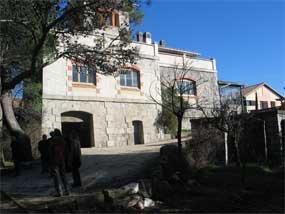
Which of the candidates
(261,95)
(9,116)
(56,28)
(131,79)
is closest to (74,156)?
(56,28)

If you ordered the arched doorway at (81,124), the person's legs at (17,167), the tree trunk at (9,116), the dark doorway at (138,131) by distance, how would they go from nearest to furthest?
1. the person's legs at (17,167)
2. the tree trunk at (9,116)
3. the arched doorway at (81,124)
4. the dark doorway at (138,131)

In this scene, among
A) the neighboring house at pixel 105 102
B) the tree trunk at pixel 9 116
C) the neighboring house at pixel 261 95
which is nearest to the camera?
the tree trunk at pixel 9 116

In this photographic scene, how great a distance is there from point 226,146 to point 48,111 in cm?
1186

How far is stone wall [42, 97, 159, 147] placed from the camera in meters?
22.7

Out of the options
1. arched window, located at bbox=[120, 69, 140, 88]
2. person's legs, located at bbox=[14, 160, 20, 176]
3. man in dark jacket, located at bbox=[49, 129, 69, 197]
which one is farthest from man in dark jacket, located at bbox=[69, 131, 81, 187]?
arched window, located at bbox=[120, 69, 140, 88]

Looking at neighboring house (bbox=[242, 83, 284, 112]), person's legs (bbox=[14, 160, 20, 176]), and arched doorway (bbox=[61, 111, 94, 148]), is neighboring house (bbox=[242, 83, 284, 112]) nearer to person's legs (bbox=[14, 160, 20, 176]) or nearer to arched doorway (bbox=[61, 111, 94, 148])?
arched doorway (bbox=[61, 111, 94, 148])

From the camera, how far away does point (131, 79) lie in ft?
87.7

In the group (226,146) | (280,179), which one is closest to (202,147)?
(226,146)

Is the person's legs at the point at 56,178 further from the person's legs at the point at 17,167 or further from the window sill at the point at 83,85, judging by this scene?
the window sill at the point at 83,85

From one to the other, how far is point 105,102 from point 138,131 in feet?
11.8

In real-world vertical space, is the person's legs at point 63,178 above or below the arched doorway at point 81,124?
below

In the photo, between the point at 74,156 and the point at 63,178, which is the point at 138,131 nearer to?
the point at 74,156

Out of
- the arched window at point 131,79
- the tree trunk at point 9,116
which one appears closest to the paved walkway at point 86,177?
the tree trunk at point 9,116

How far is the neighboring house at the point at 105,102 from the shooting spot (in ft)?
75.2
